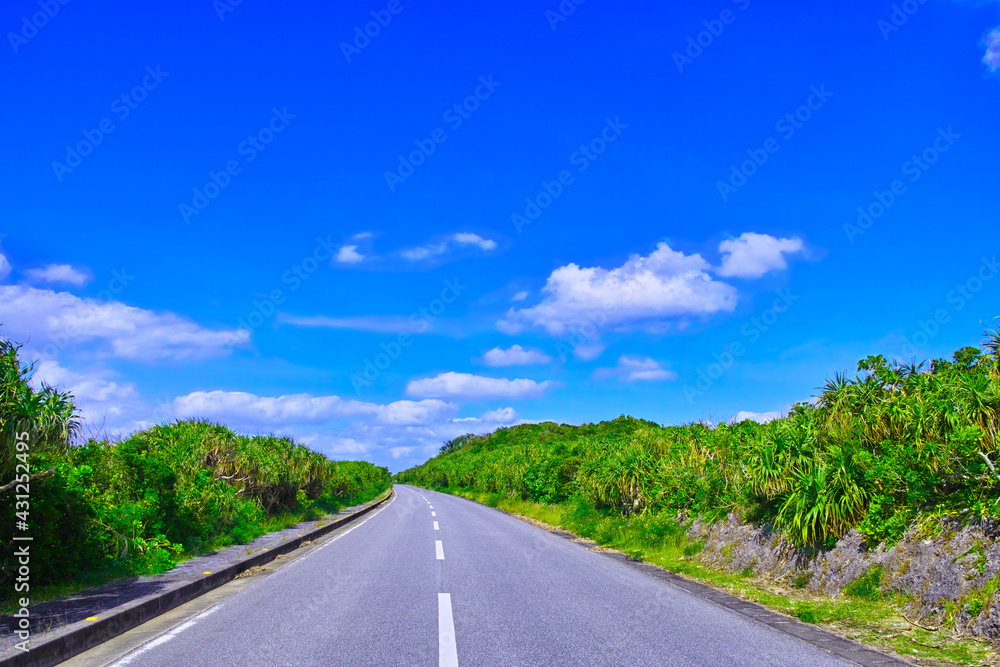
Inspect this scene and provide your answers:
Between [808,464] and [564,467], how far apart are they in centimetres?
1935

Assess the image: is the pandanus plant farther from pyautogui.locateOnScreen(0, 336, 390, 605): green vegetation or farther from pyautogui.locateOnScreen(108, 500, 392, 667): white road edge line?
pyautogui.locateOnScreen(108, 500, 392, 667): white road edge line

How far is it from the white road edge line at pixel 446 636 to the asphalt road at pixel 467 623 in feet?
0.04

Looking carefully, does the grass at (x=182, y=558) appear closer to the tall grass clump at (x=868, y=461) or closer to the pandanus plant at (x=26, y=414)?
the pandanus plant at (x=26, y=414)

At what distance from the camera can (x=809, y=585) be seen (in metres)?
8.32

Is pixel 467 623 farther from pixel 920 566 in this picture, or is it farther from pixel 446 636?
pixel 920 566

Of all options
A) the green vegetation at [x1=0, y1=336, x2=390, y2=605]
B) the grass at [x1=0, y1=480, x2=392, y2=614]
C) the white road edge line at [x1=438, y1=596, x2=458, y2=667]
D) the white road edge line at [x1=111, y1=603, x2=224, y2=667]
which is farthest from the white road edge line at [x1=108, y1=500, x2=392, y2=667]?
the white road edge line at [x1=438, y1=596, x2=458, y2=667]

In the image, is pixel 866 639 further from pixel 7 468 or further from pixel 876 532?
pixel 7 468

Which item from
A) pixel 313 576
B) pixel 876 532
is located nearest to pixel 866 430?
pixel 876 532

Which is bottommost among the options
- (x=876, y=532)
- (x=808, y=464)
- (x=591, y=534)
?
(x=591, y=534)

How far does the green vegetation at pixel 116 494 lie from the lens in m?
6.58

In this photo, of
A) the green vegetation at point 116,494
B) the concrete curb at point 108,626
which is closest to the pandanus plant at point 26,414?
the green vegetation at point 116,494

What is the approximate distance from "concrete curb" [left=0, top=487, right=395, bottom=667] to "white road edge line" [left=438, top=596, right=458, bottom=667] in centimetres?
330

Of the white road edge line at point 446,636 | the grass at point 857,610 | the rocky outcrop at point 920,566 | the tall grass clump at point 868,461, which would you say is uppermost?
the tall grass clump at point 868,461

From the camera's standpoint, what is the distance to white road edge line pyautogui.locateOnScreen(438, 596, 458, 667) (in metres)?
5.03
